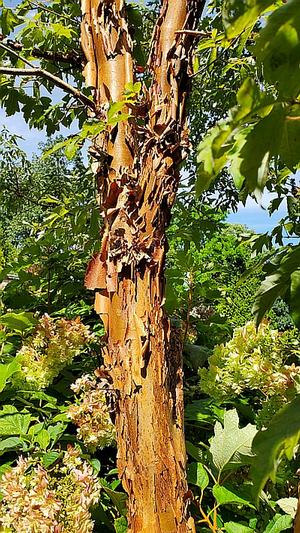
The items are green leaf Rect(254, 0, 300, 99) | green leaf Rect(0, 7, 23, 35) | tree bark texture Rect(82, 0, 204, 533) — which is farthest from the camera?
green leaf Rect(0, 7, 23, 35)

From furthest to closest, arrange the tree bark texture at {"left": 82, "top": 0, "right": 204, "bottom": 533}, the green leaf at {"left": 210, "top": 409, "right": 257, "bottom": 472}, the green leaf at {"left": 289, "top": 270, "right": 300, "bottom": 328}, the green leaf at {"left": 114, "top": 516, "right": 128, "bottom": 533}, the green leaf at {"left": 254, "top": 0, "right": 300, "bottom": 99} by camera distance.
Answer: the green leaf at {"left": 210, "top": 409, "right": 257, "bottom": 472}
the green leaf at {"left": 114, "top": 516, "right": 128, "bottom": 533}
the tree bark texture at {"left": 82, "top": 0, "right": 204, "bottom": 533}
the green leaf at {"left": 289, "top": 270, "right": 300, "bottom": 328}
the green leaf at {"left": 254, "top": 0, "right": 300, "bottom": 99}

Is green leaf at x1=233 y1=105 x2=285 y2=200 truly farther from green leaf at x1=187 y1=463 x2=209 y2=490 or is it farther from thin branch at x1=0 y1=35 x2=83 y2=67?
thin branch at x1=0 y1=35 x2=83 y2=67

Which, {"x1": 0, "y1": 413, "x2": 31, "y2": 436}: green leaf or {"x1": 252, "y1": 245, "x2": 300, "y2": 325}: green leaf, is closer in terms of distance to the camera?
{"x1": 252, "y1": 245, "x2": 300, "y2": 325}: green leaf

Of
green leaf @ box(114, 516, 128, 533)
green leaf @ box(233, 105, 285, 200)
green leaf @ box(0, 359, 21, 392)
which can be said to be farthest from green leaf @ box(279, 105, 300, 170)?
green leaf @ box(0, 359, 21, 392)

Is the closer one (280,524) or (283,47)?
(283,47)

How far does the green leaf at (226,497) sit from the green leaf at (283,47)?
1.13 meters

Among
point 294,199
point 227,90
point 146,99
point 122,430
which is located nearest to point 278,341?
point 294,199

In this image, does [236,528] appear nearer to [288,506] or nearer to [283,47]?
[288,506]

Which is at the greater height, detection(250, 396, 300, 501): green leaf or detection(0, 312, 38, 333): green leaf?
detection(0, 312, 38, 333): green leaf

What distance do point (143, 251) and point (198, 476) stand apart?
560mm

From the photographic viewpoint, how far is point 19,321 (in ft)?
5.37

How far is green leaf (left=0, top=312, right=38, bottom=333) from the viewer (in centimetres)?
161

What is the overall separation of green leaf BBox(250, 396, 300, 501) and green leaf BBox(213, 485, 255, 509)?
1.00 metres

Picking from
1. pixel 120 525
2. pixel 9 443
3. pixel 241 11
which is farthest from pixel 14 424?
pixel 241 11
